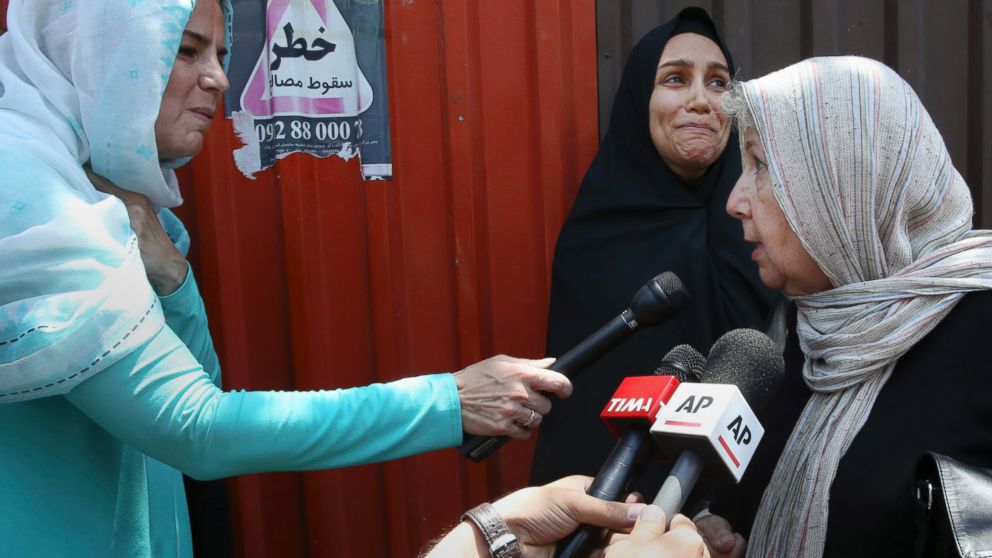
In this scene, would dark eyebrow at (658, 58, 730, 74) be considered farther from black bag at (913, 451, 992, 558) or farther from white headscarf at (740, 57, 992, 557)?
black bag at (913, 451, 992, 558)

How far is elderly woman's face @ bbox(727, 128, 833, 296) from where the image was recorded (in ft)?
4.99

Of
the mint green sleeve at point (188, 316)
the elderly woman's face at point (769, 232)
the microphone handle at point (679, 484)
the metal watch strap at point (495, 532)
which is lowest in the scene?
the metal watch strap at point (495, 532)

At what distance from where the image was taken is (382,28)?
2.44 m

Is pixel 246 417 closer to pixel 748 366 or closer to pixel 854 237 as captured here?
pixel 748 366

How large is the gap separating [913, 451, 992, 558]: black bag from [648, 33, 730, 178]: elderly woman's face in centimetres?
130

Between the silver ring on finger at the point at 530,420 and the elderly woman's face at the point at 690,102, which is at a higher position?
the elderly woman's face at the point at 690,102

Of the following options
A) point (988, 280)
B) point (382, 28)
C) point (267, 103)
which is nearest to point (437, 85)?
point (382, 28)

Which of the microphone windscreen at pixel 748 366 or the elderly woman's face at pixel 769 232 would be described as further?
the elderly woman's face at pixel 769 232

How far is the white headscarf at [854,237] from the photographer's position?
4.50 ft

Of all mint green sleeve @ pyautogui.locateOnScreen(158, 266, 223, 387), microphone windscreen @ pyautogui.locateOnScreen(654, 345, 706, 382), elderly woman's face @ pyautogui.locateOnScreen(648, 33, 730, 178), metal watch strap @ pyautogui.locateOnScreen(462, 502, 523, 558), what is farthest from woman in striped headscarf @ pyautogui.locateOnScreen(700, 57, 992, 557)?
mint green sleeve @ pyautogui.locateOnScreen(158, 266, 223, 387)

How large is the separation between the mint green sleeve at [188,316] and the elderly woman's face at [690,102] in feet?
4.59

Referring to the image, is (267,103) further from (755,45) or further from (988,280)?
(988,280)

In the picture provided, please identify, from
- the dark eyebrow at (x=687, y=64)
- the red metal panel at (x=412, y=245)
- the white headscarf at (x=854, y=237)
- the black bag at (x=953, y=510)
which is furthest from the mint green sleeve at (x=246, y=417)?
the dark eyebrow at (x=687, y=64)

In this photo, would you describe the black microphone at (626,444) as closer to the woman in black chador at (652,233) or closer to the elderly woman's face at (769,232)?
the elderly woman's face at (769,232)
